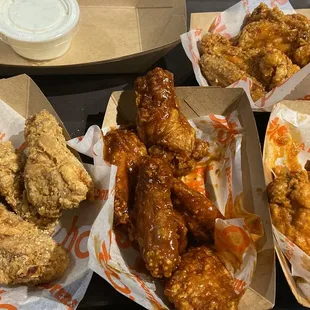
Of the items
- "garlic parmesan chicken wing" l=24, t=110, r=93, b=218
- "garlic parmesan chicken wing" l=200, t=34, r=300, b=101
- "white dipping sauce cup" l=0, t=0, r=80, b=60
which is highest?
"white dipping sauce cup" l=0, t=0, r=80, b=60

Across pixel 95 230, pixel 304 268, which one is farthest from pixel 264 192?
pixel 95 230

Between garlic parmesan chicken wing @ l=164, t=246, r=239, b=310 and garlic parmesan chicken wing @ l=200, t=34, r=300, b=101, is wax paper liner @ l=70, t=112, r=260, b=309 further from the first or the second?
garlic parmesan chicken wing @ l=200, t=34, r=300, b=101

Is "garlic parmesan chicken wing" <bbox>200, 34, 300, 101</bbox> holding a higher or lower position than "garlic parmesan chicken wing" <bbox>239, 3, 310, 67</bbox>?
lower

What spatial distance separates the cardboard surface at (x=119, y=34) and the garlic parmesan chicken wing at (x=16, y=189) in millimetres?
635

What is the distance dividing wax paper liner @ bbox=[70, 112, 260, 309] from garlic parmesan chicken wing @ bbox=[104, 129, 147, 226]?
0.08 m

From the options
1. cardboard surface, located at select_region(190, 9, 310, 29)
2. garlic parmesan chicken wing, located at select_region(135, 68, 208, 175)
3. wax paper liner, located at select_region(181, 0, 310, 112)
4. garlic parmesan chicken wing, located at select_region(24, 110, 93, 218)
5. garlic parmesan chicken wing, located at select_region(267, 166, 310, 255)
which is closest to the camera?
garlic parmesan chicken wing, located at select_region(24, 110, 93, 218)

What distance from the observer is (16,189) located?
1.88 metres

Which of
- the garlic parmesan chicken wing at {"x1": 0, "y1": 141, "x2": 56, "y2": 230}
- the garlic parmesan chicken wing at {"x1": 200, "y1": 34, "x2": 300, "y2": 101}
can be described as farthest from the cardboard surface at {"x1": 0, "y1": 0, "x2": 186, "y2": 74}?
the garlic parmesan chicken wing at {"x1": 0, "y1": 141, "x2": 56, "y2": 230}

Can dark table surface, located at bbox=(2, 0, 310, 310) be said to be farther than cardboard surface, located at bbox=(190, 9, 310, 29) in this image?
No

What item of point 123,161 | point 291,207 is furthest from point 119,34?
point 291,207

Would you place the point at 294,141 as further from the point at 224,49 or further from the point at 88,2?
the point at 88,2

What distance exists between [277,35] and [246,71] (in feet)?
0.99

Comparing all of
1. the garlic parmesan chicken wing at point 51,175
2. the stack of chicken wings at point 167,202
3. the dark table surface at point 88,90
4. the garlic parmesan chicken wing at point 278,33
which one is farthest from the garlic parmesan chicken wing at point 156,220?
the garlic parmesan chicken wing at point 278,33

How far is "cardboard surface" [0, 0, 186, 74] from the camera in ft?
8.07
